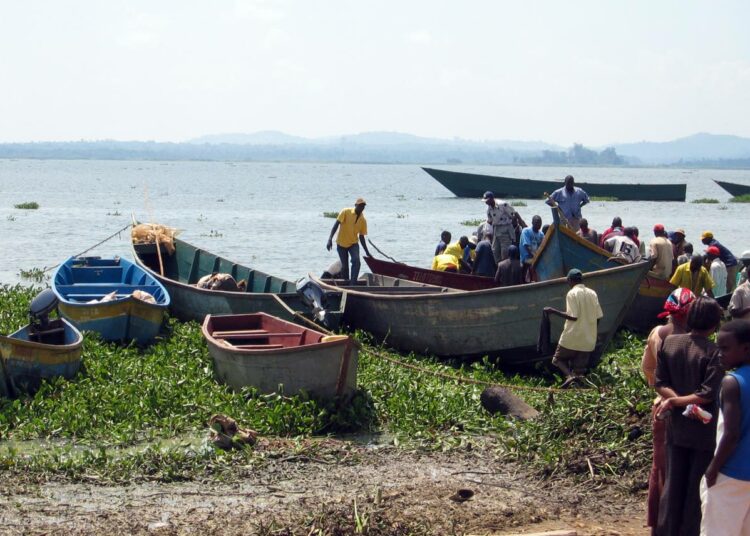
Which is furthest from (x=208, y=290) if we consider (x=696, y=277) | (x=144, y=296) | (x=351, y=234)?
(x=696, y=277)

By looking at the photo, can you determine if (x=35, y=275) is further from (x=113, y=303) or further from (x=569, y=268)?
(x=569, y=268)

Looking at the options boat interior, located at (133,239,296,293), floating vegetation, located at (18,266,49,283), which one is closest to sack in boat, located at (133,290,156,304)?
boat interior, located at (133,239,296,293)

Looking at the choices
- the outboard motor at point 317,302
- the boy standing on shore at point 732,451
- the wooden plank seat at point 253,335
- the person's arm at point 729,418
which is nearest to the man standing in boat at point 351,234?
the outboard motor at point 317,302

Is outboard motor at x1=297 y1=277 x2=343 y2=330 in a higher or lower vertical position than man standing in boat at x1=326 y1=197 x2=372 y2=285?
lower

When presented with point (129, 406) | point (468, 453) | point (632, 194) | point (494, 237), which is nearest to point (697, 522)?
point (468, 453)

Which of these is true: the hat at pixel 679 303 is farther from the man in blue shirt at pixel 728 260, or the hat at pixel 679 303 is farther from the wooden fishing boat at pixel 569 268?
the man in blue shirt at pixel 728 260

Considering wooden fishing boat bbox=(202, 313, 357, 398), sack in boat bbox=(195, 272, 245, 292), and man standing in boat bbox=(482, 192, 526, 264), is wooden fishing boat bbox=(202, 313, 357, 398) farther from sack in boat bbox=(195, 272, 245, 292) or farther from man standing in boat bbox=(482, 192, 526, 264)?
man standing in boat bbox=(482, 192, 526, 264)

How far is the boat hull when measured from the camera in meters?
14.3

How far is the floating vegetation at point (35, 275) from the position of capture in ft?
82.5

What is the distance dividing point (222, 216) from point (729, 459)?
150 ft

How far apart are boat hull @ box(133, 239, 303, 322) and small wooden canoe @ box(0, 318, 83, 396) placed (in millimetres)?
3245

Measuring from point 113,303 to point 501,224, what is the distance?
6726mm

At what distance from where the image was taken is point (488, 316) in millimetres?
12766

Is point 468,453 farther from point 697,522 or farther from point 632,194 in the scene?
point 632,194
